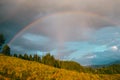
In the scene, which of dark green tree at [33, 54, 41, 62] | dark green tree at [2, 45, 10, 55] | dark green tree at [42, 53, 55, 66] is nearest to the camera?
dark green tree at [42, 53, 55, 66]

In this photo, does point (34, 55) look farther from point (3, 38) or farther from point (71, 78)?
point (71, 78)

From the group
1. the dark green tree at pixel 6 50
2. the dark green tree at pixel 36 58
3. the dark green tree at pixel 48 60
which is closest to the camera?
the dark green tree at pixel 48 60

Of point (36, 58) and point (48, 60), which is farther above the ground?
point (36, 58)

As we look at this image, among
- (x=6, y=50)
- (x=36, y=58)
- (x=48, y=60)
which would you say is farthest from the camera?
(x=36, y=58)

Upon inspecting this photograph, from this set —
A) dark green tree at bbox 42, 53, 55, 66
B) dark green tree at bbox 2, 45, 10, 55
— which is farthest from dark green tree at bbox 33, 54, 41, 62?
dark green tree at bbox 2, 45, 10, 55

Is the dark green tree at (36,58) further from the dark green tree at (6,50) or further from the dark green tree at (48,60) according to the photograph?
the dark green tree at (6,50)

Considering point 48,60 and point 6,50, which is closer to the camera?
point 48,60

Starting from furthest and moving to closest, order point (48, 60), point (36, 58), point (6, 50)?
point (36, 58) < point (6, 50) < point (48, 60)

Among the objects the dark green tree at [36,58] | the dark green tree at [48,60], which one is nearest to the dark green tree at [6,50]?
the dark green tree at [36,58]

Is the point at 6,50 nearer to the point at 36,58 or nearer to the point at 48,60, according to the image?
the point at 36,58

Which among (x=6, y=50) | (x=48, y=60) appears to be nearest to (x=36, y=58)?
(x=48, y=60)

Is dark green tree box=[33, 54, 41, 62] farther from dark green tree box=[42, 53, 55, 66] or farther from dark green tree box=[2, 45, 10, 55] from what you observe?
dark green tree box=[2, 45, 10, 55]

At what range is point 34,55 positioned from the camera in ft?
463

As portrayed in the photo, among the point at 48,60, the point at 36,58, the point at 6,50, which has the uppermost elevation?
the point at 6,50
